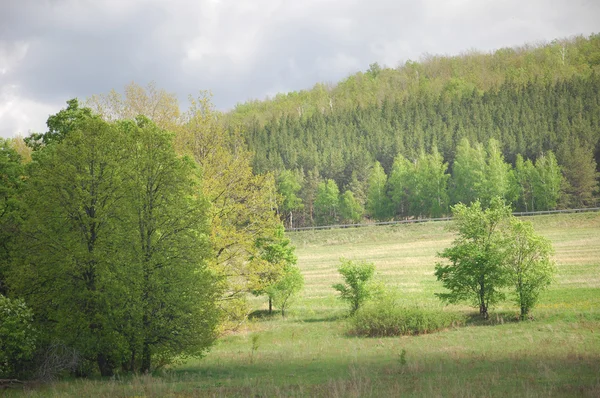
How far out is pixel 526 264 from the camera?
31.9 metres

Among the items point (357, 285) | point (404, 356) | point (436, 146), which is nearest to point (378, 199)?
point (436, 146)

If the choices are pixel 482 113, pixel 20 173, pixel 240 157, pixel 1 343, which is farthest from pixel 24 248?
pixel 482 113

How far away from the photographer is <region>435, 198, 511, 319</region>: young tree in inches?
1281

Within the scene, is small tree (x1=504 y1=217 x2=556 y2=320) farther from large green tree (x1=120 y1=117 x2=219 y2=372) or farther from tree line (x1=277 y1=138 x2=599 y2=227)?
tree line (x1=277 y1=138 x2=599 y2=227)

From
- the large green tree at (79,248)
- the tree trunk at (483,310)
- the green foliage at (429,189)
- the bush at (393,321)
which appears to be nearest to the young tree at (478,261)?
the tree trunk at (483,310)

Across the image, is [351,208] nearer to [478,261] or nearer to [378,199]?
[378,199]

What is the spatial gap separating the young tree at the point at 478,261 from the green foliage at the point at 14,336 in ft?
83.5

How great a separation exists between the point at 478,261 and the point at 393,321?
7.71m

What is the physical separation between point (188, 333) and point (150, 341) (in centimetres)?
133

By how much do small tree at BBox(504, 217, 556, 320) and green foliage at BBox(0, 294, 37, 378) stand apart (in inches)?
1077

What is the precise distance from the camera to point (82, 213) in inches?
679

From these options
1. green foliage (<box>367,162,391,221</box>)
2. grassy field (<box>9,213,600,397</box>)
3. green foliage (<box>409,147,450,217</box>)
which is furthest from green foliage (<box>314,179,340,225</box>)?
grassy field (<box>9,213,600,397</box>)

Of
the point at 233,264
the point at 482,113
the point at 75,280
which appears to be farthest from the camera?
the point at 482,113

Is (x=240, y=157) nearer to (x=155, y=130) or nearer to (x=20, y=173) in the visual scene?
(x=155, y=130)
